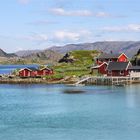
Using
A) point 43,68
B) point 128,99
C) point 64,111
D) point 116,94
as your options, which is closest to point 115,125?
point 64,111

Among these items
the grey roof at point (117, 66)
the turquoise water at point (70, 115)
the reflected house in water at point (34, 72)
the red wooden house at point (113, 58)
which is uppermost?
the red wooden house at point (113, 58)

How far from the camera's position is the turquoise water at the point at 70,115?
46.1 metres

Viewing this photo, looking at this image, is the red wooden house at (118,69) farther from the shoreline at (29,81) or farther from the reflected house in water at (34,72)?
the reflected house in water at (34,72)

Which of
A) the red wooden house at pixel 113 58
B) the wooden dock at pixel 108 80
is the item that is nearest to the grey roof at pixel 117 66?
the wooden dock at pixel 108 80

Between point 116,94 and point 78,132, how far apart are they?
3730cm

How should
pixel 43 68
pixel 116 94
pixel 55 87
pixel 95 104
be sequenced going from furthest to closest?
pixel 43 68 < pixel 55 87 < pixel 116 94 < pixel 95 104

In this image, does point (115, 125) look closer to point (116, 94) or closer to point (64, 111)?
point (64, 111)

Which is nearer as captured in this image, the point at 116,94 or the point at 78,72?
the point at 116,94

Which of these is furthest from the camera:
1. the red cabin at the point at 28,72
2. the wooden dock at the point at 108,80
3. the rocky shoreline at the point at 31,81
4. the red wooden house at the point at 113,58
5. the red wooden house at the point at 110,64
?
the red wooden house at the point at 113,58

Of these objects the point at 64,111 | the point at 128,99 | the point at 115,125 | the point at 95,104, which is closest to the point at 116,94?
the point at 128,99

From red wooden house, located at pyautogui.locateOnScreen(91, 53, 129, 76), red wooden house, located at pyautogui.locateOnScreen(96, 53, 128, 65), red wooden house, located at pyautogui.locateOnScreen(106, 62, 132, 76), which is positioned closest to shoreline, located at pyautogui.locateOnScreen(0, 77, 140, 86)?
red wooden house, located at pyautogui.locateOnScreen(106, 62, 132, 76)

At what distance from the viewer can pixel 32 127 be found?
1962 inches

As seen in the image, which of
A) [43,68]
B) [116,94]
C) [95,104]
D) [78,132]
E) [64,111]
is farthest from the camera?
[43,68]

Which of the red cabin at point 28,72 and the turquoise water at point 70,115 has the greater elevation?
the red cabin at point 28,72
